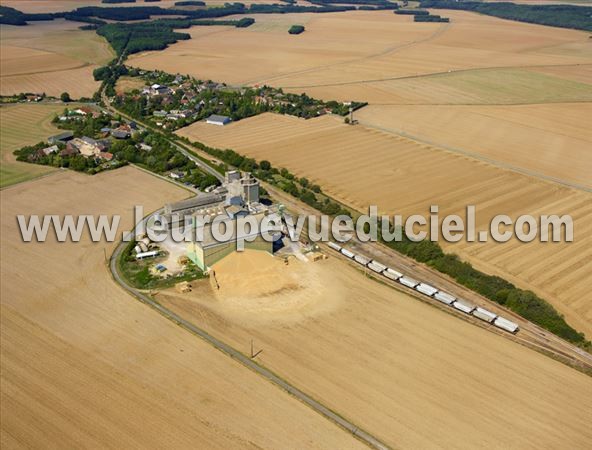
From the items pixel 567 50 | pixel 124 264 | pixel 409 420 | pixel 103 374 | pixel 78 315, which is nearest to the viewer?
pixel 409 420

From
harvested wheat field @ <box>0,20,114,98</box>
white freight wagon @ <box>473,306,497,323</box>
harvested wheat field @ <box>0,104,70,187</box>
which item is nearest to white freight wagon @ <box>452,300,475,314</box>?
white freight wagon @ <box>473,306,497,323</box>

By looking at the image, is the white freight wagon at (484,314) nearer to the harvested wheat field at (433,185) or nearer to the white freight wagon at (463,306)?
the white freight wagon at (463,306)

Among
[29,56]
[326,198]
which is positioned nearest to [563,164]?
[326,198]

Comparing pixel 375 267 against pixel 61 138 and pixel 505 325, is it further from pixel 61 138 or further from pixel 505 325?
pixel 61 138

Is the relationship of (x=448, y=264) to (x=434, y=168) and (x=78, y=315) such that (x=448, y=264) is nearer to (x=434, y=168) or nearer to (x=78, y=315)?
(x=434, y=168)

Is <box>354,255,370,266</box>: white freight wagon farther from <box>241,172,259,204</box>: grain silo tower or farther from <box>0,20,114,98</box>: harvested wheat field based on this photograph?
<box>0,20,114,98</box>: harvested wheat field

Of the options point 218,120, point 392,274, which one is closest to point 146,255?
point 392,274
